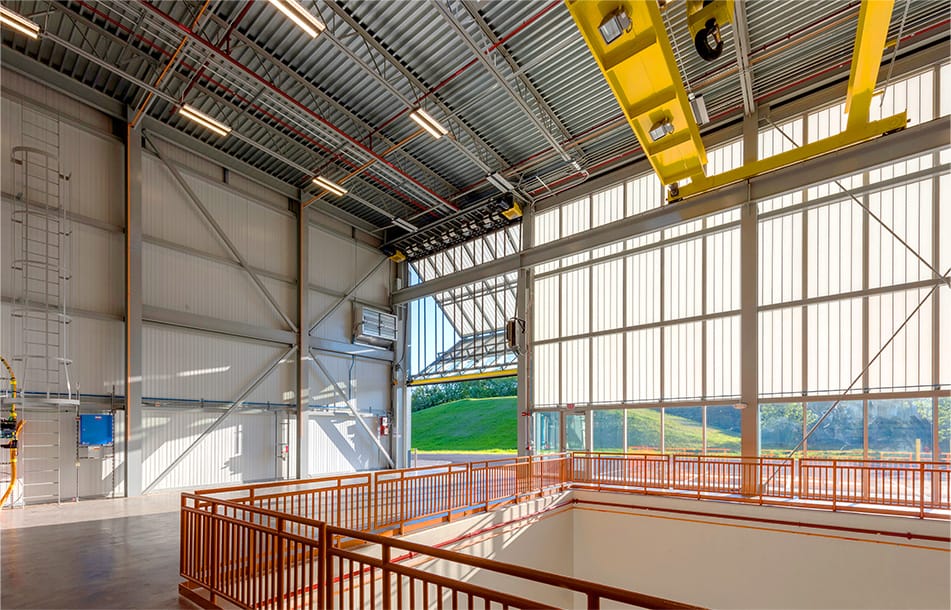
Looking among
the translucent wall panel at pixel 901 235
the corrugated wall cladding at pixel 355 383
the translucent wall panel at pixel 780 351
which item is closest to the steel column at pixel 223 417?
the corrugated wall cladding at pixel 355 383

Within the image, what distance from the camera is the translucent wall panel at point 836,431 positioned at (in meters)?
14.3

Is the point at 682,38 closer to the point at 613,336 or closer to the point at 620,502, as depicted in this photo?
the point at 613,336

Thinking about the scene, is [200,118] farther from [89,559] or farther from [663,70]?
[663,70]

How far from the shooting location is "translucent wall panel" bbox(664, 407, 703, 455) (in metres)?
17.1

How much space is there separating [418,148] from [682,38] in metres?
9.82

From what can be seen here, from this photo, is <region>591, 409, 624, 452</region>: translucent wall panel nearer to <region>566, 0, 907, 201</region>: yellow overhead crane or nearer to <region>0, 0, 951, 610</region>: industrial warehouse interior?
<region>0, 0, 951, 610</region>: industrial warehouse interior

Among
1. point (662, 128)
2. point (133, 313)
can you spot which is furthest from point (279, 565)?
point (133, 313)

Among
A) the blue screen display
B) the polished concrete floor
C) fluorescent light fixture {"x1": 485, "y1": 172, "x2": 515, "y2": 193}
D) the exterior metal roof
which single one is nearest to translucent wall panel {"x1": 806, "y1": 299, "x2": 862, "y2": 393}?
the exterior metal roof

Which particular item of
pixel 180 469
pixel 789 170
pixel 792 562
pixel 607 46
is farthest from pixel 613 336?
pixel 180 469

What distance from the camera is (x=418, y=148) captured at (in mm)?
19484

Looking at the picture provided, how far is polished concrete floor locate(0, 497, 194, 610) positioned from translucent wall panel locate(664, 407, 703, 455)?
1488cm

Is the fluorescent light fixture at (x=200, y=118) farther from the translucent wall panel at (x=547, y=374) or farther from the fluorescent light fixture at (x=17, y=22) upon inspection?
the translucent wall panel at (x=547, y=374)

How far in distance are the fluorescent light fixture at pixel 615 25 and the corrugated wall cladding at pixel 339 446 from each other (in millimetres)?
19075

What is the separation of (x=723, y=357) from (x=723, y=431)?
2.39 meters
